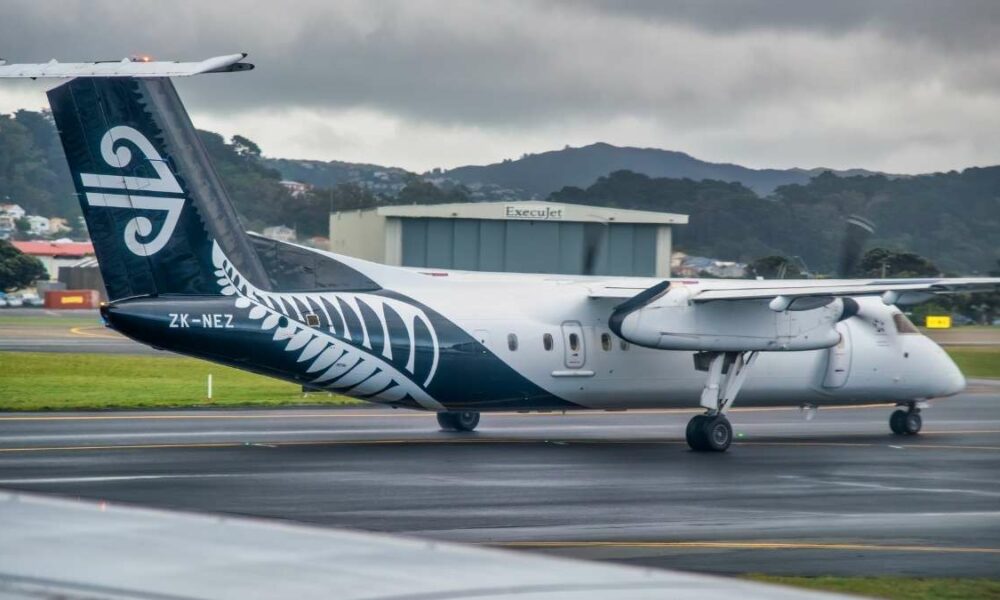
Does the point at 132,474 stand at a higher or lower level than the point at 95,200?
lower

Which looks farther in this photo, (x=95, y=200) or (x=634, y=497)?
(x=95, y=200)

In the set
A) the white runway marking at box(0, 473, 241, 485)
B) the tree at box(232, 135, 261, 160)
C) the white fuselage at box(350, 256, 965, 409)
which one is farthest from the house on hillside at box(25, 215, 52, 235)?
the white runway marking at box(0, 473, 241, 485)

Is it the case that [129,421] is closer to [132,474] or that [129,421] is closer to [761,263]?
[132,474]

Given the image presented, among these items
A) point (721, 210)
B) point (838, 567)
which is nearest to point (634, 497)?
point (838, 567)

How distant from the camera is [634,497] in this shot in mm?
17109

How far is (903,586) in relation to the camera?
11.4m

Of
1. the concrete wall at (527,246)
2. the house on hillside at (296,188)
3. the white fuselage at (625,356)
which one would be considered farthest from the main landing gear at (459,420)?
the house on hillside at (296,188)

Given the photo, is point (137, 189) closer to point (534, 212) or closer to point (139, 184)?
point (139, 184)

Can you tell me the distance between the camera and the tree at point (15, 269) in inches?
2908

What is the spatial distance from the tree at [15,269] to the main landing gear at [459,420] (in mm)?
52652

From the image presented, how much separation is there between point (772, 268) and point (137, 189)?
19.5 metres

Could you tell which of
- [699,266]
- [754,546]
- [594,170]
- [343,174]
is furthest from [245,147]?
[754,546]

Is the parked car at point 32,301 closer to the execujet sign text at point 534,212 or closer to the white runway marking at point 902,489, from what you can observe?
the execujet sign text at point 534,212

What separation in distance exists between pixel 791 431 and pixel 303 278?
39.0ft
